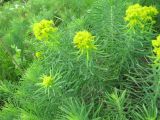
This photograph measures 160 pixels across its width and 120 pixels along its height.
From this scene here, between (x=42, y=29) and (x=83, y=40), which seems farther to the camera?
(x=42, y=29)

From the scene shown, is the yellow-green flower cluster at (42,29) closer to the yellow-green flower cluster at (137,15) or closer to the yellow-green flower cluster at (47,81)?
the yellow-green flower cluster at (47,81)

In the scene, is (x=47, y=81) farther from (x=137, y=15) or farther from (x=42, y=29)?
(x=137, y=15)

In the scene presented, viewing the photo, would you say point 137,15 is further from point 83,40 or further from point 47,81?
point 47,81

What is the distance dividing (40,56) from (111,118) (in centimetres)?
64

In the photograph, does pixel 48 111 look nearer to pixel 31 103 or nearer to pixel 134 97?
pixel 31 103

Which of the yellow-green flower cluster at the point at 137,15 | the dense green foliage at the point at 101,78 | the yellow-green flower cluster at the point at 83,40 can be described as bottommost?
the dense green foliage at the point at 101,78

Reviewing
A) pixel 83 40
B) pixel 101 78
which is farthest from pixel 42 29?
pixel 101 78

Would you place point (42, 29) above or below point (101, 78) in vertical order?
above

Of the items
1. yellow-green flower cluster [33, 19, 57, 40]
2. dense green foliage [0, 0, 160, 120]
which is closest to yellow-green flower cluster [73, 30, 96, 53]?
dense green foliage [0, 0, 160, 120]

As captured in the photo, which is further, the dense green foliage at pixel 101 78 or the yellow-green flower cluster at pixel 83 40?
the dense green foliage at pixel 101 78

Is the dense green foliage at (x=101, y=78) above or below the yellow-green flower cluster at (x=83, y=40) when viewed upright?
below

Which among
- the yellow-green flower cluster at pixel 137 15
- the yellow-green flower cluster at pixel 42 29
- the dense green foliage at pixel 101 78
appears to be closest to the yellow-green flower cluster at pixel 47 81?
the dense green foliage at pixel 101 78

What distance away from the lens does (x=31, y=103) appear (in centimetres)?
201

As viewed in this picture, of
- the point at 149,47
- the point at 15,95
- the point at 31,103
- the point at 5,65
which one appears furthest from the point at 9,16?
the point at 149,47
